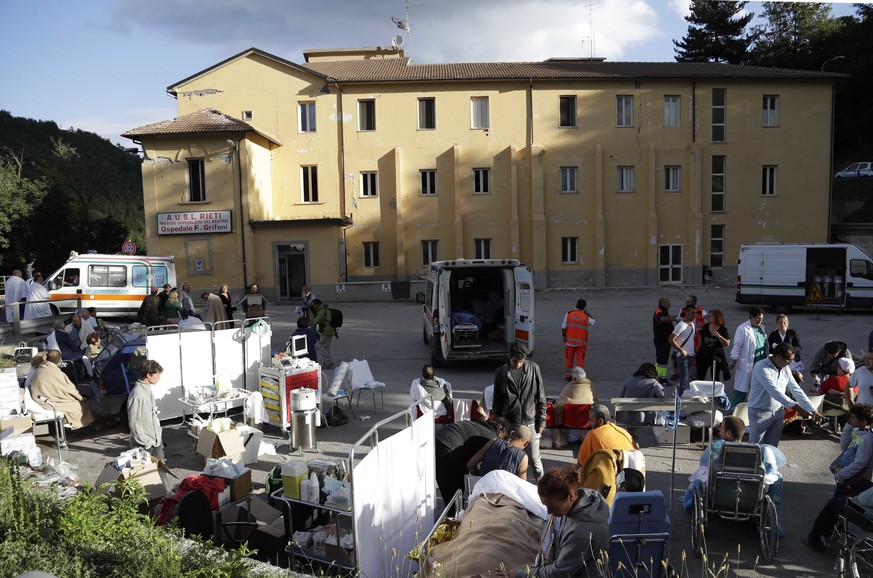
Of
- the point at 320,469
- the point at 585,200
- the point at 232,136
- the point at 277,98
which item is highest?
the point at 277,98

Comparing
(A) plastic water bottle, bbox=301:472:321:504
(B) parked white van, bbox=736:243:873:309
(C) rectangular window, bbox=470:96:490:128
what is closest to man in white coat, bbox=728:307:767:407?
(A) plastic water bottle, bbox=301:472:321:504

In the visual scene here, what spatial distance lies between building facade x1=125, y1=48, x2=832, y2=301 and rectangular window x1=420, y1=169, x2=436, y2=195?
0.07 meters

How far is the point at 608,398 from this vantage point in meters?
12.1

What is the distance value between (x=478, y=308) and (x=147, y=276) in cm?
1249

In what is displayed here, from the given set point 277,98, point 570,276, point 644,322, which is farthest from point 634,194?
point 277,98

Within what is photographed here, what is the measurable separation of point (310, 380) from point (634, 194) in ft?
84.5

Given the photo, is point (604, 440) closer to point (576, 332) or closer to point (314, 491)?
point (314, 491)

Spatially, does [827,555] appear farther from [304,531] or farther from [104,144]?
[104,144]

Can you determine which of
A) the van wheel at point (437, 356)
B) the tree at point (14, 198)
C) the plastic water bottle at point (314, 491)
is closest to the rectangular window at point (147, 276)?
the van wheel at point (437, 356)

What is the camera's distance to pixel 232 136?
28016 mm

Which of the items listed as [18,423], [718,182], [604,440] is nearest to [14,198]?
[18,423]

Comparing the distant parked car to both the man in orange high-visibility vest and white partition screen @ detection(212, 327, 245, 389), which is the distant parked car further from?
white partition screen @ detection(212, 327, 245, 389)

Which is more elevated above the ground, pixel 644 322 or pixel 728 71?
pixel 728 71

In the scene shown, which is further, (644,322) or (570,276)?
(570,276)
